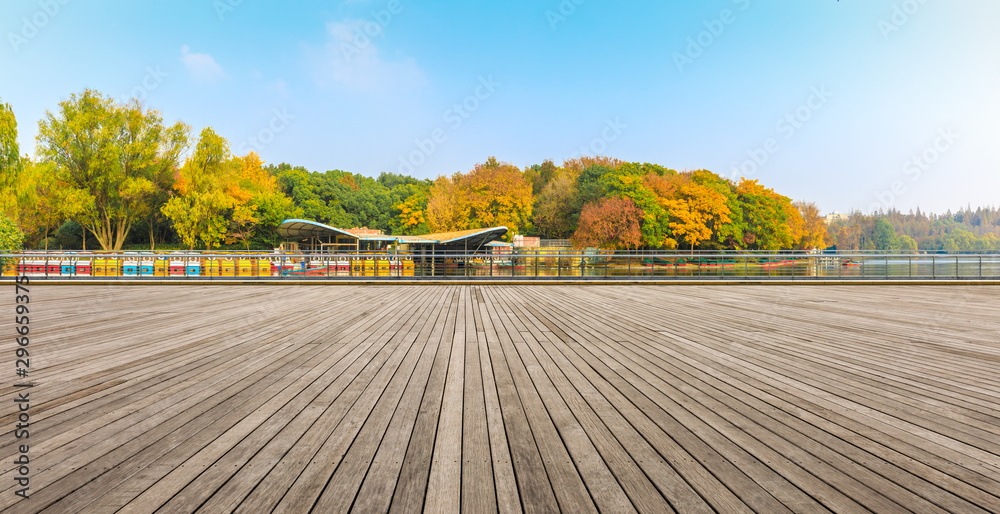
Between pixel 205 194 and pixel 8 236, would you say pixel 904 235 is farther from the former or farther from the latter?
pixel 8 236

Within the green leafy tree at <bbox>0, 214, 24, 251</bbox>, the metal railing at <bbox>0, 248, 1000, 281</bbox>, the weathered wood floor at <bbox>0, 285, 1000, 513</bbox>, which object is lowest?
the weathered wood floor at <bbox>0, 285, 1000, 513</bbox>

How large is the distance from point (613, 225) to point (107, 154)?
31.0 meters

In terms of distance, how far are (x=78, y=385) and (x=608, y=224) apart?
89.7 feet

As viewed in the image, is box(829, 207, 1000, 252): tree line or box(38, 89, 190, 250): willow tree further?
box(829, 207, 1000, 252): tree line

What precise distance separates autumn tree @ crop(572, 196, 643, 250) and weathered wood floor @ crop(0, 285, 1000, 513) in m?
23.5

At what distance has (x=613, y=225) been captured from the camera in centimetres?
2822

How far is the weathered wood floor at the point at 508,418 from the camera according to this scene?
1.57m

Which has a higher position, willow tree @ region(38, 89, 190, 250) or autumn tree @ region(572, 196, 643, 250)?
willow tree @ region(38, 89, 190, 250)

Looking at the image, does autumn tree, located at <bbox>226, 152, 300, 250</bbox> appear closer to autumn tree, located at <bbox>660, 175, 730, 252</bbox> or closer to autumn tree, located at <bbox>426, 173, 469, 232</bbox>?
autumn tree, located at <bbox>426, 173, 469, 232</bbox>

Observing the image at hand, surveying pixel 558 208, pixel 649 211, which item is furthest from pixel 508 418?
pixel 558 208

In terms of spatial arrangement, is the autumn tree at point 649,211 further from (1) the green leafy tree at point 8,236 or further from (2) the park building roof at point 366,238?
(1) the green leafy tree at point 8,236

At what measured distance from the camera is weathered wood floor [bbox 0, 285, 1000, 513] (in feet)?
5.15

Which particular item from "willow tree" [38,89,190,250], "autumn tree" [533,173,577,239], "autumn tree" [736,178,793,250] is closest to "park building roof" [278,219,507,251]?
"willow tree" [38,89,190,250]

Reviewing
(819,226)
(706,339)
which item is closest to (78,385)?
(706,339)
